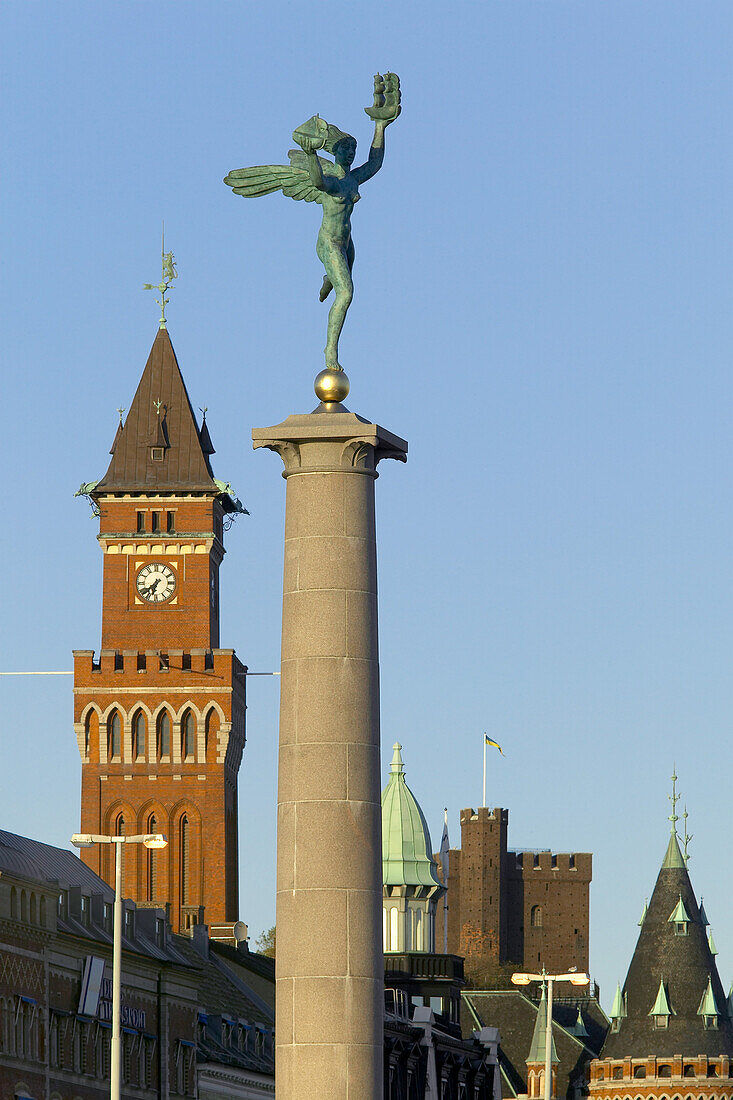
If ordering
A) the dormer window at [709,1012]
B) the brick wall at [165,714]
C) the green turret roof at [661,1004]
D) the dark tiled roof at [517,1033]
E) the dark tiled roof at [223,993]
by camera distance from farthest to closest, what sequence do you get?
the dark tiled roof at [517,1033], the green turret roof at [661,1004], the dormer window at [709,1012], the brick wall at [165,714], the dark tiled roof at [223,993]

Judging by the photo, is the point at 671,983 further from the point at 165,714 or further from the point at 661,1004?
the point at 165,714

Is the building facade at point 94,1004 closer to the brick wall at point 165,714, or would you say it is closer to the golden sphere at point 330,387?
the golden sphere at point 330,387

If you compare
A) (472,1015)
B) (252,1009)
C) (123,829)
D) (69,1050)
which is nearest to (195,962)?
(252,1009)

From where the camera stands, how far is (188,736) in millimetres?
146500

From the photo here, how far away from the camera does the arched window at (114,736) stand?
479 ft

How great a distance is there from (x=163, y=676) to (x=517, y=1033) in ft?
130

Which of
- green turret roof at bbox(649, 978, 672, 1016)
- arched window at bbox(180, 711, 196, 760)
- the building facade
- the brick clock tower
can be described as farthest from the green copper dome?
green turret roof at bbox(649, 978, 672, 1016)

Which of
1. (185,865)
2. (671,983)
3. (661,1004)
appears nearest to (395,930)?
(185,865)

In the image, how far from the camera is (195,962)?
319ft

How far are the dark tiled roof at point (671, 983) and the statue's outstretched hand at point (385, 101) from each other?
401 feet

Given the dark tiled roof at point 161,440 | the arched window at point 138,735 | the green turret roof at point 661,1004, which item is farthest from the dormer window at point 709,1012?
the dark tiled roof at point 161,440

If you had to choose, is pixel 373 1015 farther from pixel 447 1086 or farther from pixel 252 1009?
pixel 447 1086

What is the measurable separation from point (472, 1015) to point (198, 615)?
1390 inches

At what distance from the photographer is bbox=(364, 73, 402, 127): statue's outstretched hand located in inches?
1619
